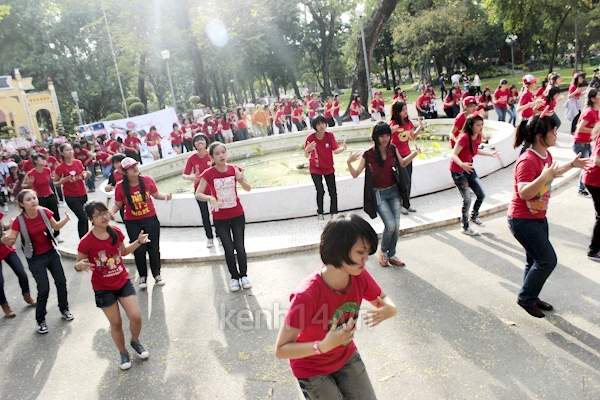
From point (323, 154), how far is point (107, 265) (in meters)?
4.07

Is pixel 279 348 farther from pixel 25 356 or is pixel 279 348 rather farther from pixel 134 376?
pixel 25 356

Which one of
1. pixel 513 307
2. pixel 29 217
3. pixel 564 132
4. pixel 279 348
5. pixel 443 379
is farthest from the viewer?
pixel 564 132

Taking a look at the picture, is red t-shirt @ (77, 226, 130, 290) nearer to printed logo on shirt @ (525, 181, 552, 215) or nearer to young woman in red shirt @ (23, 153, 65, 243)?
printed logo on shirt @ (525, 181, 552, 215)

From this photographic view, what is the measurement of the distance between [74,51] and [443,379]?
48.7 metres

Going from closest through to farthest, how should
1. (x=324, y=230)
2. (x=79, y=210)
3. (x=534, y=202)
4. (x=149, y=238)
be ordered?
(x=324, y=230), (x=534, y=202), (x=149, y=238), (x=79, y=210)

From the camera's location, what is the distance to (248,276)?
20.8 ft

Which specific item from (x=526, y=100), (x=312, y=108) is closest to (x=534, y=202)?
(x=526, y=100)

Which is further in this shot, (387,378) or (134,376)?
(134,376)

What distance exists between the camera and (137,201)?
5902mm

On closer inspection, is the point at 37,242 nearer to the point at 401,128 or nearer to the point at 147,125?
the point at 401,128

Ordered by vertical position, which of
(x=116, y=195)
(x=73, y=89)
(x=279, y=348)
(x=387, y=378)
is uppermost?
(x=73, y=89)

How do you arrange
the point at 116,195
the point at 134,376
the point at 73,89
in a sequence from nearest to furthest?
1. the point at 134,376
2. the point at 116,195
3. the point at 73,89

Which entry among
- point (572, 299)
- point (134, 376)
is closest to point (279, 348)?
point (134, 376)

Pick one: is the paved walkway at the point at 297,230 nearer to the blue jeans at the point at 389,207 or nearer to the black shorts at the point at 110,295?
the blue jeans at the point at 389,207
